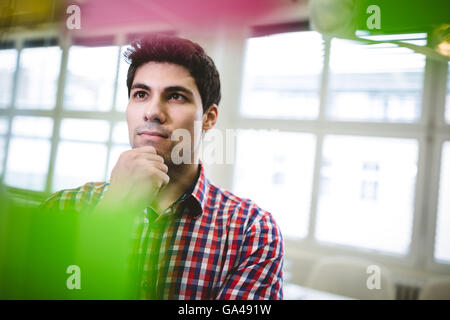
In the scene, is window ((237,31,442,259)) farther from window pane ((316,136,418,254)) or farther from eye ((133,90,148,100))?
eye ((133,90,148,100))

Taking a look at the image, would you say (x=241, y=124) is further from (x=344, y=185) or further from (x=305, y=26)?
(x=344, y=185)

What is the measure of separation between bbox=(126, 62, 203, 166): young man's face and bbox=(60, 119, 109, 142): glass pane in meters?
0.16

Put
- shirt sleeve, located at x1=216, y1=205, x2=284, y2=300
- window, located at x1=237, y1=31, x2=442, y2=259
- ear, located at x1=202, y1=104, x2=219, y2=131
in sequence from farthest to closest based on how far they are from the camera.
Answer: window, located at x1=237, y1=31, x2=442, y2=259 < ear, located at x1=202, y1=104, x2=219, y2=131 < shirt sleeve, located at x1=216, y1=205, x2=284, y2=300

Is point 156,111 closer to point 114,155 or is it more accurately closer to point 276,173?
point 114,155

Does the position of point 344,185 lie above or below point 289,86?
below

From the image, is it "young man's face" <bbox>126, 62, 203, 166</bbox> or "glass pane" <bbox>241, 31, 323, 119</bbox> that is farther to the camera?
"glass pane" <bbox>241, 31, 323, 119</bbox>

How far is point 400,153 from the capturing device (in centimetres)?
105

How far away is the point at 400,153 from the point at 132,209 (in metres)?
0.88

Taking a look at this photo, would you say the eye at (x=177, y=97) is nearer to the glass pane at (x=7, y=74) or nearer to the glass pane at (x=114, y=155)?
the glass pane at (x=114, y=155)

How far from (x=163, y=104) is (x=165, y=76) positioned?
7 centimetres

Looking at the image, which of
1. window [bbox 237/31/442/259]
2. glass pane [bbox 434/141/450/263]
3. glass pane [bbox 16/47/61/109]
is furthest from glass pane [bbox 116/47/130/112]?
glass pane [bbox 434/141/450/263]

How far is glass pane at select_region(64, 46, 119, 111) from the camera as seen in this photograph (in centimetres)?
95

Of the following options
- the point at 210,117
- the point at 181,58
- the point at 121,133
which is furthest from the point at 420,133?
the point at 121,133
